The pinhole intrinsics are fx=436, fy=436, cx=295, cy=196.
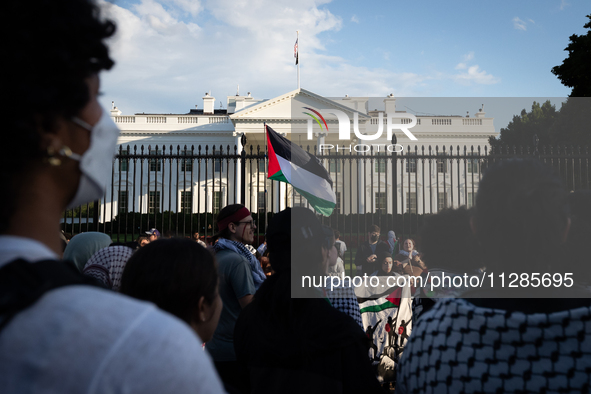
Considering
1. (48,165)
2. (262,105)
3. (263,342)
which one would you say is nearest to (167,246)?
(263,342)

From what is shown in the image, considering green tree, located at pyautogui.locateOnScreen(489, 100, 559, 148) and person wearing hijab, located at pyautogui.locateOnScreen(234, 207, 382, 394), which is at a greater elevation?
green tree, located at pyautogui.locateOnScreen(489, 100, 559, 148)

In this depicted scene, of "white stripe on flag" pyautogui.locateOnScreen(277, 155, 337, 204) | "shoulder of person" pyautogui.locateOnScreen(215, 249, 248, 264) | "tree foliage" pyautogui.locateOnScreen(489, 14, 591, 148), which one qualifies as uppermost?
"tree foliage" pyautogui.locateOnScreen(489, 14, 591, 148)

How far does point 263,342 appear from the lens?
75.0 inches

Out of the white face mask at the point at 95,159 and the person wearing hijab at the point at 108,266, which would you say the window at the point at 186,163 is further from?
the white face mask at the point at 95,159

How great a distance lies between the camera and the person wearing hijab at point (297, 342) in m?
1.80

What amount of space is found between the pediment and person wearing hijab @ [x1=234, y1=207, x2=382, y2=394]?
30.8 m

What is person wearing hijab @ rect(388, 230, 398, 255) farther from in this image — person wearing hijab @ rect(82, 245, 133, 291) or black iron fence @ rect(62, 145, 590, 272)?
person wearing hijab @ rect(82, 245, 133, 291)

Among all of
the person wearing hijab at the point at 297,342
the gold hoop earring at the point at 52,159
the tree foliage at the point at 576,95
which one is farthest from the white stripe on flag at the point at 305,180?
the tree foliage at the point at 576,95

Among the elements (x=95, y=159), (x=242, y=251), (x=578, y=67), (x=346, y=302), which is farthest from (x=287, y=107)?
(x=95, y=159)

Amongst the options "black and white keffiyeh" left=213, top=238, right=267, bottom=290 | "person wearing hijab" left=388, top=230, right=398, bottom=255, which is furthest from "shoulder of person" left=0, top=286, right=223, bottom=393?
"person wearing hijab" left=388, top=230, right=398, bottom=255

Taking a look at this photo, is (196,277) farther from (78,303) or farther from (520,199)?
(520,199)

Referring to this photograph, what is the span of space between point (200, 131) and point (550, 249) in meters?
35.7

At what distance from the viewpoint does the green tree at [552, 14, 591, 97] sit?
17516 mm

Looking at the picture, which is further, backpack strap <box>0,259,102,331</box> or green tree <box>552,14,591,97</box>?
green tree <box>552,14,591,97</box>
